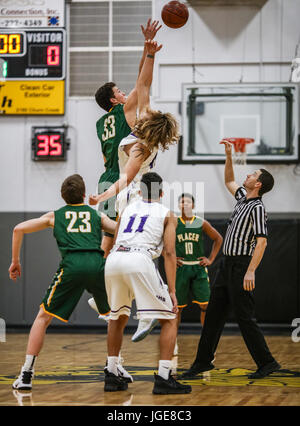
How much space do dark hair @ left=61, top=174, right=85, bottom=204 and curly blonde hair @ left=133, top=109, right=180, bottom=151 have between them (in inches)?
24.2

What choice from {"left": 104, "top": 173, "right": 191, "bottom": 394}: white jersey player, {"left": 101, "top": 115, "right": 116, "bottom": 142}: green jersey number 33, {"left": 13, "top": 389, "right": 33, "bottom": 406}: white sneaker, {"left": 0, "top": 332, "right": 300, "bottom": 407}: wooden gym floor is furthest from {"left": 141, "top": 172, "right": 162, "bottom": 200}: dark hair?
{"left": 13, "top": 389, "right": 33, "bottom": 406}: white sneaker

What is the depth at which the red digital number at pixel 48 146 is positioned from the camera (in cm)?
1168

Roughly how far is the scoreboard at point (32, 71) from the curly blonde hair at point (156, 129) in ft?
20.9

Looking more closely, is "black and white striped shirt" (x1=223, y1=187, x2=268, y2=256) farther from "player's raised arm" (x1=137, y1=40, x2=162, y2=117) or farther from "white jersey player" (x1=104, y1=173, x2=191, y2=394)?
"player's raised arm" (x1=137, y1=40, x2=162, y2=117)

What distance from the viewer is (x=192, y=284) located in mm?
8523

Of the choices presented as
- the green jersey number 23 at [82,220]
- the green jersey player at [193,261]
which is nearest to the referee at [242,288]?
the green jersey number 23 at [82,220]

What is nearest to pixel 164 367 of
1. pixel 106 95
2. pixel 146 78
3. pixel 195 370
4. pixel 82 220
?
pixel 195 370

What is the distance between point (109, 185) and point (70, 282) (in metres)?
1.06

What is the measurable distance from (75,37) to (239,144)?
3.65m

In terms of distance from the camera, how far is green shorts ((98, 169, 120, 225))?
567 cm

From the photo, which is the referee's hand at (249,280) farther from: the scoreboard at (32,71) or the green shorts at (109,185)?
the scoreboard at (32,71)

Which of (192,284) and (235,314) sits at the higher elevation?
(235,314)

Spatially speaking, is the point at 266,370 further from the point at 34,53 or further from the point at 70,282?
the point at 34,53
